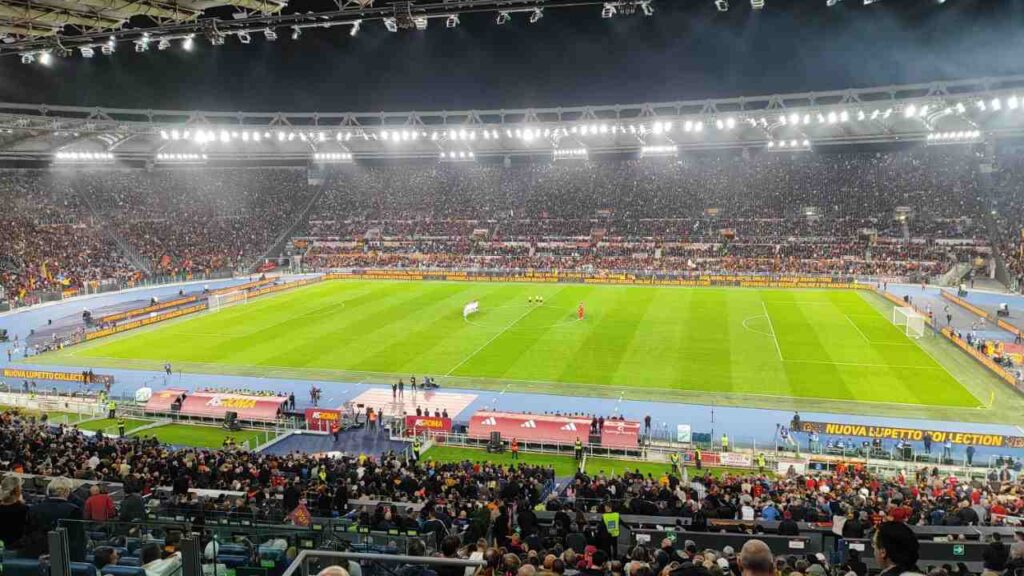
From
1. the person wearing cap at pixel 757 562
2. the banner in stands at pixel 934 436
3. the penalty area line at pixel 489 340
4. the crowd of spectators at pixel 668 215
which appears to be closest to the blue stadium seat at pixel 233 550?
the person wearing cap at pixel 757 562

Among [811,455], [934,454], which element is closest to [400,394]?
[811,455]

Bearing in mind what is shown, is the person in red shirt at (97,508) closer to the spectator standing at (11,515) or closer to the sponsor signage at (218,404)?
the spectator standing at (11,515)

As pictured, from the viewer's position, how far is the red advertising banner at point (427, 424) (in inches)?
1057

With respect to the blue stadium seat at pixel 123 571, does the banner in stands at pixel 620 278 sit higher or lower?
higher

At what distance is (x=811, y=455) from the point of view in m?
24.7

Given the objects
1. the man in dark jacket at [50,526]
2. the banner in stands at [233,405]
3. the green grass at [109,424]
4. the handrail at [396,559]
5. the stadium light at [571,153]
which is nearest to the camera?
the handrail at [396,559]

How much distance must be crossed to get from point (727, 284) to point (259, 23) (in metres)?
53.5

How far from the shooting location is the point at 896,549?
434 centimetres

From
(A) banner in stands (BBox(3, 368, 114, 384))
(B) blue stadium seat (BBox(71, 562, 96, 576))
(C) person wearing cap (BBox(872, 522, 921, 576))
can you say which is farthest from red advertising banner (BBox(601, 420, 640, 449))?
(A) banner in stands (BBox(3, 368, 114, 384))

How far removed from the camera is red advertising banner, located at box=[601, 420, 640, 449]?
82.3ft

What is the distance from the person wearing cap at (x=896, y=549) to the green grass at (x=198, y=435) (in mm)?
25745

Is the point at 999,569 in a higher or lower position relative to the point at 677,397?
higher

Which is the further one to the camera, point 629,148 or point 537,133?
point 629,148

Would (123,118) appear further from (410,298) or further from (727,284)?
(727,284)
